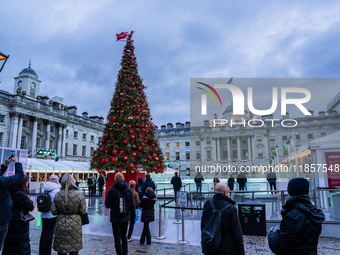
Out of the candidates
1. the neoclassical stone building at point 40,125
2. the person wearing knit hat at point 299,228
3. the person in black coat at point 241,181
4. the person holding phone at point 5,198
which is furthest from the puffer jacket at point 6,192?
the neoclassical stone building at point 40,125

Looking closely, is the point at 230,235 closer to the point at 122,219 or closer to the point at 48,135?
the point at 122,219

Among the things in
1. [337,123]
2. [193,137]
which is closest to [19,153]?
[337,123]

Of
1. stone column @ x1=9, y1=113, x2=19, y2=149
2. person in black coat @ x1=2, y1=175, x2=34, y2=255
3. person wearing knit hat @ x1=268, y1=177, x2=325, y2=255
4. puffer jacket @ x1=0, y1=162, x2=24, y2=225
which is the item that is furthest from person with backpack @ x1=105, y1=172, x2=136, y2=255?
stone column @ x1=9, y1=113, x2=19, y2=149

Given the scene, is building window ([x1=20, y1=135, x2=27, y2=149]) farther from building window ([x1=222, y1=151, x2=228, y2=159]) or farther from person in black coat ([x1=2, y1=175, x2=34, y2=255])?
building window ([x1=222, y1=151, x2=228, y2=159])

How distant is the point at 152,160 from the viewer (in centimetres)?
1453

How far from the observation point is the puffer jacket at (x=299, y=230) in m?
2.68

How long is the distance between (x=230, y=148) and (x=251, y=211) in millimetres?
63480

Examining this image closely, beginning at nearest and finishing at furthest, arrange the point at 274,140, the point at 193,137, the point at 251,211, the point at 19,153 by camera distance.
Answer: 1. the point at 251,211
2. the point at 19,153
3. the point at 274,140
4. the point at 193,137

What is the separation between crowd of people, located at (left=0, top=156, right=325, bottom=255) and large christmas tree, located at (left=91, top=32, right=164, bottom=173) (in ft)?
23.5

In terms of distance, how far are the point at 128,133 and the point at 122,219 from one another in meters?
9.14

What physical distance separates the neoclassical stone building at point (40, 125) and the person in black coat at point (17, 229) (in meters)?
40.8

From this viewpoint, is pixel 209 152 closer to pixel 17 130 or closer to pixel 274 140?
pixel 274 140

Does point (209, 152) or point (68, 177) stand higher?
point (209, 152)

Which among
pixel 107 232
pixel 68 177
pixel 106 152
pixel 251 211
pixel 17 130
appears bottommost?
pixel 107 232
